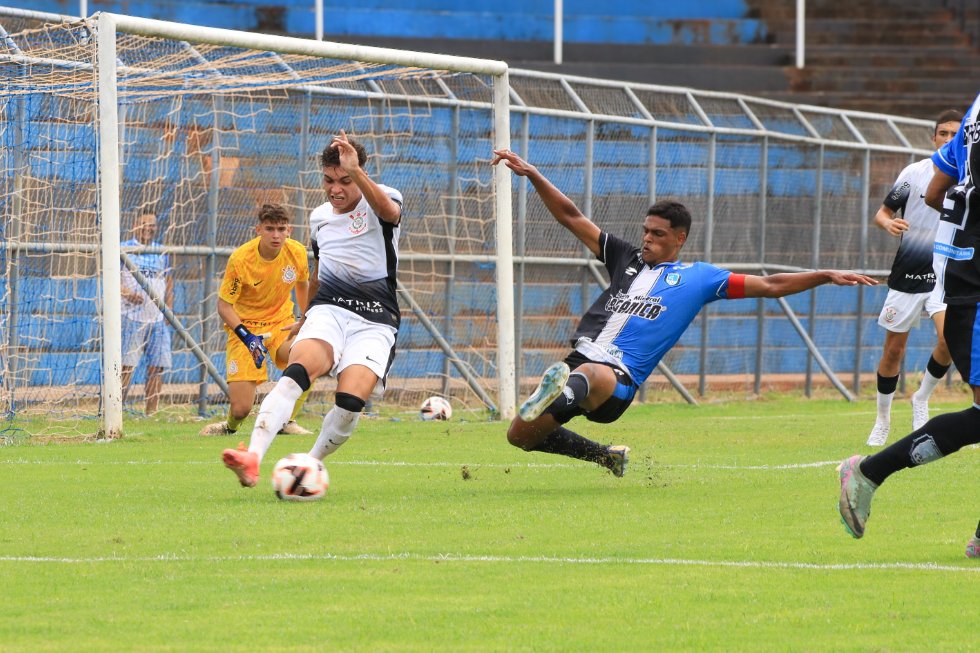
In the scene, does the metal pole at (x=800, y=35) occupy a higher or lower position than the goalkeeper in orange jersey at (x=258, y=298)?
higher

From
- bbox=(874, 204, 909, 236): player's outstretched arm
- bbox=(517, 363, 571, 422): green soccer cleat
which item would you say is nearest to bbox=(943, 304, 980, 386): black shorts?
bbox=(517, 363, 571, 422): green soccer cleat

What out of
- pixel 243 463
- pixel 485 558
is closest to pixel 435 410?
pixel 243 463

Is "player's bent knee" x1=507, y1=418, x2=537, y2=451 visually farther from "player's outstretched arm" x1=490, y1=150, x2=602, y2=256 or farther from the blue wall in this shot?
the blue wall

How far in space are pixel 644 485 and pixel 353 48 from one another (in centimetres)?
617

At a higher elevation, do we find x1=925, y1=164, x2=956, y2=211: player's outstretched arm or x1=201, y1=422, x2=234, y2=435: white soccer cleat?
x1=925, y1=164, x2=956, y2=211: player's outstretched arm

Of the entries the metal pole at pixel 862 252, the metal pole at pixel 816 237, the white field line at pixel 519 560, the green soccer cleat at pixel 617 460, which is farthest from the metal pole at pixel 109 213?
the metal pole at pixel 862 252

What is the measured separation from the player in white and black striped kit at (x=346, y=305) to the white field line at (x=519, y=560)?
6.21 feet

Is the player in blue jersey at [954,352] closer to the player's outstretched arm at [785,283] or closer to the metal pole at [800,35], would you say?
the player's outstretched arm at [785,283]

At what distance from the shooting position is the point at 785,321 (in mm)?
19953

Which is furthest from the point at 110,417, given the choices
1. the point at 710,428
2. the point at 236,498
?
the point at 710,428

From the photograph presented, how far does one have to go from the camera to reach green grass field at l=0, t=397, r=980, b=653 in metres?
4.89

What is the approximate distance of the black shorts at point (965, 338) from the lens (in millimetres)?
6137

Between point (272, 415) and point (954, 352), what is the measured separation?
3.56 m

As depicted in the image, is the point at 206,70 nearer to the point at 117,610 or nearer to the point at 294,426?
the point at 294,426
